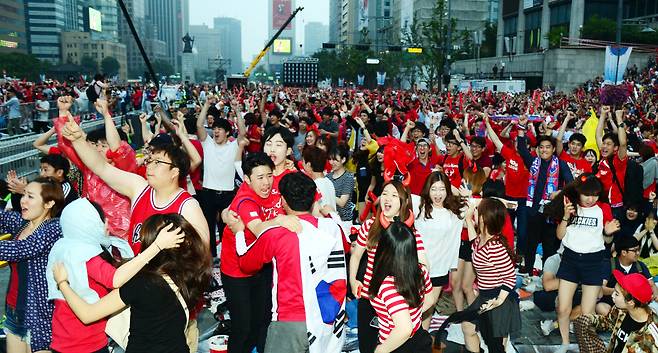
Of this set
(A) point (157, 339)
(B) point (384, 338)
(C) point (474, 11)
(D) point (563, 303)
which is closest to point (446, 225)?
(D) point (563, 303)

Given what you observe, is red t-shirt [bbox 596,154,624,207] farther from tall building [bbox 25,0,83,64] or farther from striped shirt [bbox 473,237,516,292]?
tall building [bbox 25,0,83,64]

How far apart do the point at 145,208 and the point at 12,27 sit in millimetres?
139376

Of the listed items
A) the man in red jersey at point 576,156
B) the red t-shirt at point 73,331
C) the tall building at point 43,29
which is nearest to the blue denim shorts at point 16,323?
the red t-shirt at point 73,331

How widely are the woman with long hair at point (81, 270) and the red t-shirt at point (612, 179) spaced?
6.96 m

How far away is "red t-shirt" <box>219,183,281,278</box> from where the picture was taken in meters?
4.65

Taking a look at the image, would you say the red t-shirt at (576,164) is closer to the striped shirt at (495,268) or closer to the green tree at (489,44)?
the striped shirt at (495,268)

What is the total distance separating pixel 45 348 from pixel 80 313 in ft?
3.51

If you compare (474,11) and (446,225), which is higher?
(474,11)

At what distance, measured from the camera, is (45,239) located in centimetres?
418

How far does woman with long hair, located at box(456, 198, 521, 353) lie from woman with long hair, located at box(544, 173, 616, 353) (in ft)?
3.50

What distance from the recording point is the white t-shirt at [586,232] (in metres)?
6.00

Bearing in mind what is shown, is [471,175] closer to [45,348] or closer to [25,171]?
[45,348]

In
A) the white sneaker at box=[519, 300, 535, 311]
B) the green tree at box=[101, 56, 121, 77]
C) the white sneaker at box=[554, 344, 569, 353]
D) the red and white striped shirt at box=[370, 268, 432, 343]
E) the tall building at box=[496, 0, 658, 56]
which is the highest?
the tall building at box=[496, 0, 658, 56]

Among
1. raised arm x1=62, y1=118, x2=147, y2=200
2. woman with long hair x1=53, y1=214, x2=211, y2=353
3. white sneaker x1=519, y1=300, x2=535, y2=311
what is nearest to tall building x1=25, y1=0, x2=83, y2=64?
white sneaker x1=519, y1=300, x2=535, y2=311
